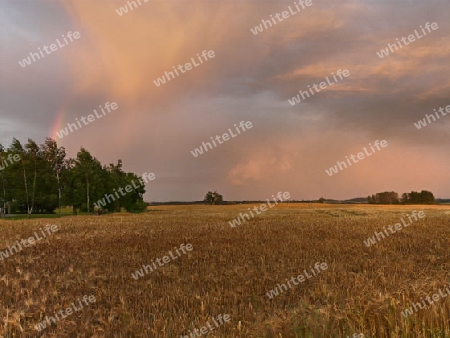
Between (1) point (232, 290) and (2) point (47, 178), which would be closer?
(1) point (232, 290)

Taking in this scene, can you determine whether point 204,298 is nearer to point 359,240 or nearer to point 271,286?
point 271,286

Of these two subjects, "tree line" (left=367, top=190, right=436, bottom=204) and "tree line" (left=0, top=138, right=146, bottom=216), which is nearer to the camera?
"tree line" (left=0, top=138, right=146, bottom=216)

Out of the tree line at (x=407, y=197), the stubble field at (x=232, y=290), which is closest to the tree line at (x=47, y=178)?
the stubble field at (x=232, y=290)

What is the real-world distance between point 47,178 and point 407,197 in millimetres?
144824

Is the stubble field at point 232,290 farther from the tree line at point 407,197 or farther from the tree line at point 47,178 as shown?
the tree line at point 407,197

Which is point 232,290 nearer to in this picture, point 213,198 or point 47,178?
point 47,178

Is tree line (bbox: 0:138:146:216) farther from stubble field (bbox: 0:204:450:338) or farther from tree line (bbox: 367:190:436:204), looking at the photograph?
tree line (bbox: 367:190:436:204)

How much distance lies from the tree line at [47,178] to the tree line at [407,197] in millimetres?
117469

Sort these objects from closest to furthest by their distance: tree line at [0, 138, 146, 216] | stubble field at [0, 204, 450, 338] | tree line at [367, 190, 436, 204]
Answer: stubble field at [0, 204, 450, 338]
tree line at [0, 138, 146, 216]
tree line at [367, 190, 436, 204]

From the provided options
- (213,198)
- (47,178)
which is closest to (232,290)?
(47,178)

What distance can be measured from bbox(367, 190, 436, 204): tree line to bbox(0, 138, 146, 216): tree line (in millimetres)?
117469

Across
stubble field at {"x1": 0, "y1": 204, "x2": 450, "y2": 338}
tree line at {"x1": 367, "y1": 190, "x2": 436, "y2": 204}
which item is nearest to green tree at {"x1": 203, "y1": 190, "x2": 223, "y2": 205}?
tree line at {"x1": 367, "y1": 190, "x2": 436, "y2": 204}

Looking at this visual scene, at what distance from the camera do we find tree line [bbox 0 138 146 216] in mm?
68250

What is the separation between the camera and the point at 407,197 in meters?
152
